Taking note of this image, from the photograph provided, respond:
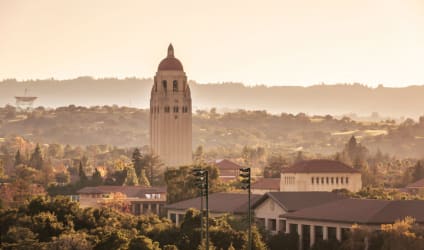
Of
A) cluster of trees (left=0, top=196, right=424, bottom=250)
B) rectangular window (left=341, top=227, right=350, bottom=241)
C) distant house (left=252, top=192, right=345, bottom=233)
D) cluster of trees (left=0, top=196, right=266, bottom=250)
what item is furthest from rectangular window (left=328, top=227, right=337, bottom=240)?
distant house (left=252, top=192, right=345, bottom=233)

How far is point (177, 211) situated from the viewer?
18750cm

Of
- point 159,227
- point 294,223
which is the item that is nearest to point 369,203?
point 294,223

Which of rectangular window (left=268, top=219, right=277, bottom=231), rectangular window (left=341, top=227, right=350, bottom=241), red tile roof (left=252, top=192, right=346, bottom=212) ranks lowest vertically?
rectangular window (left=268, top=219, right=277, bottom=231)

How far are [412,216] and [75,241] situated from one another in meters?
37.4

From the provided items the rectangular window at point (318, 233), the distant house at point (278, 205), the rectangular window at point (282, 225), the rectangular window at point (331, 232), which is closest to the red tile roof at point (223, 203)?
the distant house at point (278, 205)

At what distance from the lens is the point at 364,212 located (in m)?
142

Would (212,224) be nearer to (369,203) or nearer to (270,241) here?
(270,241)

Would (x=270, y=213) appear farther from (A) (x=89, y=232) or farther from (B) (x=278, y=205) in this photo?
(A) (x=89, y=232)

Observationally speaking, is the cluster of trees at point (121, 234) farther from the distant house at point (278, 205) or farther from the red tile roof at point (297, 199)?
the red tile roof at point (297, 199)

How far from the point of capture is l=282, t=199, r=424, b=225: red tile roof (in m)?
139

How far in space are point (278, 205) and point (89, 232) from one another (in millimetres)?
38813

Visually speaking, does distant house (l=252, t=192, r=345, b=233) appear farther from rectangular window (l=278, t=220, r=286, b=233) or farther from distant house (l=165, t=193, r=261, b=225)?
distant house (l=165, t=193, r=261, b=225)

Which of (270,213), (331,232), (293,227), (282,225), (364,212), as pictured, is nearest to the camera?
(364,212)

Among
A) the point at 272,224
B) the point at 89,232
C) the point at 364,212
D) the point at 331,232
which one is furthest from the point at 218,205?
the point at 89,232
